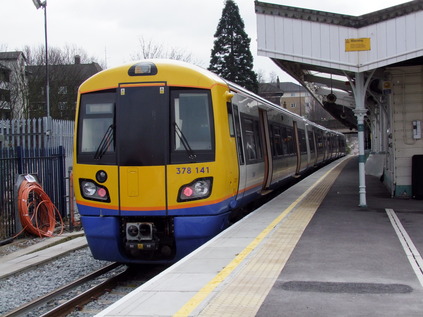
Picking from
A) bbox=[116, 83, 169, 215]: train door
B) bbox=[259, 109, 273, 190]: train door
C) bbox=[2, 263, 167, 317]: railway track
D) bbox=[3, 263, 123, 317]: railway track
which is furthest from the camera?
bbox=[259, 109, 273, 190]: train door

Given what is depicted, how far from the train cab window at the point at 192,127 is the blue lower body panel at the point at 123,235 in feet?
2.95

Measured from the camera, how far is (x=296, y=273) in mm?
5727

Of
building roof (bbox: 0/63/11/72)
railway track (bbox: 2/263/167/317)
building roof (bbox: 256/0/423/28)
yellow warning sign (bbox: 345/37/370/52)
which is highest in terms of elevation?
building roof (bbox: 0/63/11/72)

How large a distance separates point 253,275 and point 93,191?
303cm

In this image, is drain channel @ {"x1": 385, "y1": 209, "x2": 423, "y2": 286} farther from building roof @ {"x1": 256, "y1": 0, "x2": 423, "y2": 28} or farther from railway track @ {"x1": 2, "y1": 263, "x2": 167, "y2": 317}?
building roof @ {"x1": 256, "y1": 0, "x2": 423, "y2": 28}

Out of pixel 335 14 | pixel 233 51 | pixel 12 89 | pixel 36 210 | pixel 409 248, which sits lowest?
pixel 409 248

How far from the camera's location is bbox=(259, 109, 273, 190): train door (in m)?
11.7

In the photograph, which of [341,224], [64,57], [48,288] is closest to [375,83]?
[341,224]

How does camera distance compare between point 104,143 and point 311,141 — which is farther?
point 311,141

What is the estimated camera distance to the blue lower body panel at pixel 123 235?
23.9 ft

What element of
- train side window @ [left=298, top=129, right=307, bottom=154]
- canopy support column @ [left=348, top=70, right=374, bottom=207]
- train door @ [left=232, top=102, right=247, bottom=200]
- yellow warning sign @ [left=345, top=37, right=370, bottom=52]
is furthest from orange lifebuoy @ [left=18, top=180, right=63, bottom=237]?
train side window @ [left=298, top=129, right=307, bottom=154]

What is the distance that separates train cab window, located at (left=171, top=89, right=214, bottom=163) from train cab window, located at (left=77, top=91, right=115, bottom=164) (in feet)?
3.13

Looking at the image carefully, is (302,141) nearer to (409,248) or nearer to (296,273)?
(409,248)

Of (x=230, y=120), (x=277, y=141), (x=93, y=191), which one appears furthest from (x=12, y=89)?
(x=230, y=120)
